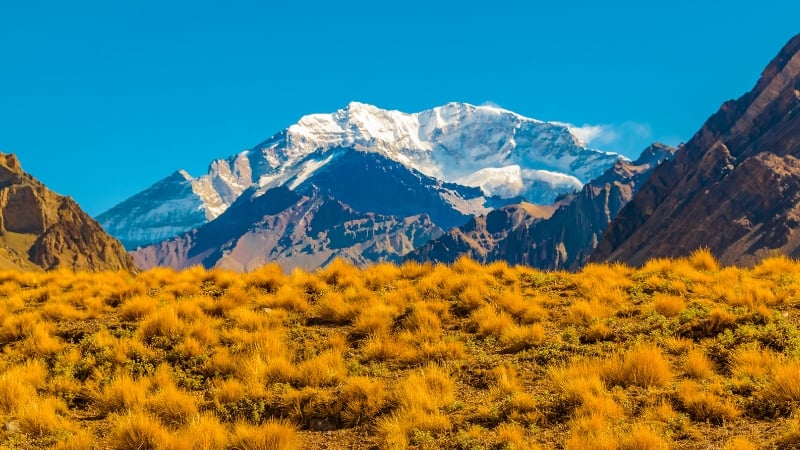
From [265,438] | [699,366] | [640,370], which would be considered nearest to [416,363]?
[265,438]

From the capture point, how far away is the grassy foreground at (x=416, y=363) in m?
9.63

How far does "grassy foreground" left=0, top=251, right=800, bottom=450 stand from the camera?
9.63m

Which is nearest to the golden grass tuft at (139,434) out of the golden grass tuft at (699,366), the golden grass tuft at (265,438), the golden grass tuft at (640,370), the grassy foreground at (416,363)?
the grassy foreground at (416,363)

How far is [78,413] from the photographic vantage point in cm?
1136

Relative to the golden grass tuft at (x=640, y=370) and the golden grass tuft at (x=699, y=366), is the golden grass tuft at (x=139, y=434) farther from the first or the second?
the golden grass tuft at (x=699, y=366)

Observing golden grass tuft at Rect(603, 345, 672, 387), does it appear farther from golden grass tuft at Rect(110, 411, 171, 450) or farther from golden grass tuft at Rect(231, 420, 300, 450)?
golden grass tuft at Rect(110, 411, 171, 450)

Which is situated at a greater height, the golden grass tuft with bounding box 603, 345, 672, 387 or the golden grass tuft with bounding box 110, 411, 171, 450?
the golden grass tuft with bounding box 603, 345, 672, 387

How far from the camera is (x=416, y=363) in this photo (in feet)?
42.2

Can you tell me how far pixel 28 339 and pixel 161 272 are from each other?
7041mm

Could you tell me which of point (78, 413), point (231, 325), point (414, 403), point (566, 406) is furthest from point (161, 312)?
point (566, 406)

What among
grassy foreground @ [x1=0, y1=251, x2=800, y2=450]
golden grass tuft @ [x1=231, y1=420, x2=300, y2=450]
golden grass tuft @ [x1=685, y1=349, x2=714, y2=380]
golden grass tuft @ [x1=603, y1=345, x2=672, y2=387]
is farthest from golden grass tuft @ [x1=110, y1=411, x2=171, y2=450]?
golden grass tuft @ [x1=685, y1=349, x2=714, y2=380]

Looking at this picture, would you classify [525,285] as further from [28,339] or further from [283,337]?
[28,339]

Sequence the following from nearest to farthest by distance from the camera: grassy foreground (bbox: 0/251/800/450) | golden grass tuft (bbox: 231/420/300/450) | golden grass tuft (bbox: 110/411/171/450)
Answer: golden grass tuft (bbox: 231/420/300/450) → golden grass tuft (bbox: 110/411/171/450) → grassy foreground (bbox: 0/251/800/450)

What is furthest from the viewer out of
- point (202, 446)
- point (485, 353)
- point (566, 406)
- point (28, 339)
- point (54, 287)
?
point (54, 287)
